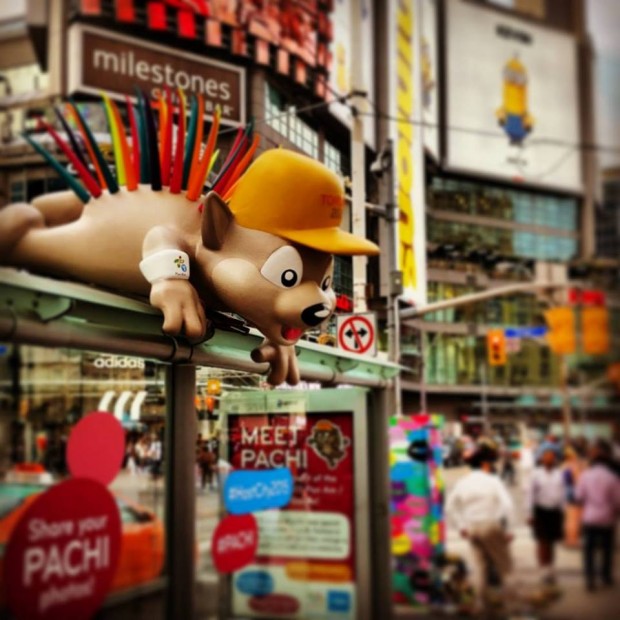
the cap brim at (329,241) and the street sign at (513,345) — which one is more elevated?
the cap brim at (329,241)

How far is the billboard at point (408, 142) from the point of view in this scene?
231 inches

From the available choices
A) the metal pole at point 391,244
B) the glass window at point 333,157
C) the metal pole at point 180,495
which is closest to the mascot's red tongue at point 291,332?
the metal pole at point 180,495

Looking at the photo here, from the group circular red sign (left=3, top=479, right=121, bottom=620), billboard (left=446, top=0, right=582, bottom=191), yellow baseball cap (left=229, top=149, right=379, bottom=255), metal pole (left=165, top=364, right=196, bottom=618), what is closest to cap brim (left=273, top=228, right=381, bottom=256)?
yellow baseball cap (left=229, top=149, right=379, bottom=255)

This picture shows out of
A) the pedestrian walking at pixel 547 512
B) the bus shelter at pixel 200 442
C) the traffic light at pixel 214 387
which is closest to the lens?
the bus shelter at pixel 200 442

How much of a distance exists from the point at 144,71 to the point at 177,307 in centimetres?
188

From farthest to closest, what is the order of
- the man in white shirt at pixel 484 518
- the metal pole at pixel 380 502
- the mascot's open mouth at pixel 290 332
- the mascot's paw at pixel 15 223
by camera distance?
the metal pole at pixel 380 502, the man in white shirt at pixel 484 518, the mascot's open mouth at pixel 290 332, the mascot's paw at pixel 15 223

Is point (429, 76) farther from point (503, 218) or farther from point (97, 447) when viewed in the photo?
point (97, 447)

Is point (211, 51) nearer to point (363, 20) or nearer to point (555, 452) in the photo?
point (363, 20)

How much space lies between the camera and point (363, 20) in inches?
231

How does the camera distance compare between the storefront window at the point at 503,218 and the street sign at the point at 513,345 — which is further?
the storefront window at the point at 503,218

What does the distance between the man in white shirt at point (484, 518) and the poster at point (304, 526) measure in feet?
2.47

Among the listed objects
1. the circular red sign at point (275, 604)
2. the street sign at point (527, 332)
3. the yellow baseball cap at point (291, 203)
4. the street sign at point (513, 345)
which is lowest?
the circular red sign at point (275, 604)

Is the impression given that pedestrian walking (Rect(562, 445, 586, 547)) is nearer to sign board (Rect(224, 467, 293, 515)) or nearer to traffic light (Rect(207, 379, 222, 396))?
sign board (Rect(224, 467, 293, 515))

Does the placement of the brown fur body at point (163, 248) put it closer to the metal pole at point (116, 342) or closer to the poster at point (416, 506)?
the metal pole at point (116, 342)
